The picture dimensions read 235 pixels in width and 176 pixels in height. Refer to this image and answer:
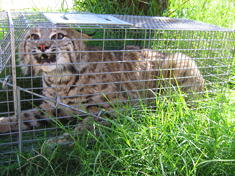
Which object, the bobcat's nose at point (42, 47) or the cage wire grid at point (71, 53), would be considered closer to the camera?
the cage wire grid at point (71, 53)

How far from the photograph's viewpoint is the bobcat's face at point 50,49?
2.19m

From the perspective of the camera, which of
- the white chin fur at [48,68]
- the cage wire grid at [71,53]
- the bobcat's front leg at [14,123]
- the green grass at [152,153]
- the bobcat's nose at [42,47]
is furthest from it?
the bobcat's front leg at [14,123]

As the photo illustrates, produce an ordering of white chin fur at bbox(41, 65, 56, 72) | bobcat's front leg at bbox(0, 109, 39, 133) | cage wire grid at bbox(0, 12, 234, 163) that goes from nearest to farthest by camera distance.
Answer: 1. cage wire grid at bbox(0, 12, 234, 163)
2. white chin fur at bbox(41, 65, 56, 72)
3. bobcat's front leg at bbox(0, 109, 39, 133)

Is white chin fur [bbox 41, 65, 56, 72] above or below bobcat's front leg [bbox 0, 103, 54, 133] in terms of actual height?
above

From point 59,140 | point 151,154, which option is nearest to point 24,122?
point 59,140

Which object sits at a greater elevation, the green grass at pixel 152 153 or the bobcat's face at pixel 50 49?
the bobcat's face at pixel 50 49

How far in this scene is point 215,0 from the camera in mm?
6617

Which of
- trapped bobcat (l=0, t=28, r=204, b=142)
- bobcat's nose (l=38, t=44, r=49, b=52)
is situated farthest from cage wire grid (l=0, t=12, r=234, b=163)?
bobcat's nose (l=38, t=44, r=49, b=52)

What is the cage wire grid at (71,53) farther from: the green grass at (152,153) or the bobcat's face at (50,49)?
the green grass at (152,153)

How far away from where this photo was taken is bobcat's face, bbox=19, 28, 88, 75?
7.20ft

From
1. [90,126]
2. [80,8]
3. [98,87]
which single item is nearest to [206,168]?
[90,126]

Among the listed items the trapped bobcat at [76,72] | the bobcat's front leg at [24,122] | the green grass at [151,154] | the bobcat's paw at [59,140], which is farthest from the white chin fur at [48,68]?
the green grass at [151,154]

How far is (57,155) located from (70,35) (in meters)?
1.22

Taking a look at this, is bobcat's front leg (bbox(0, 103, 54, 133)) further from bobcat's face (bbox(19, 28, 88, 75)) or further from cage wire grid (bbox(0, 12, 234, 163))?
bobcat's face (bbox(19, 28, 88, 75))
